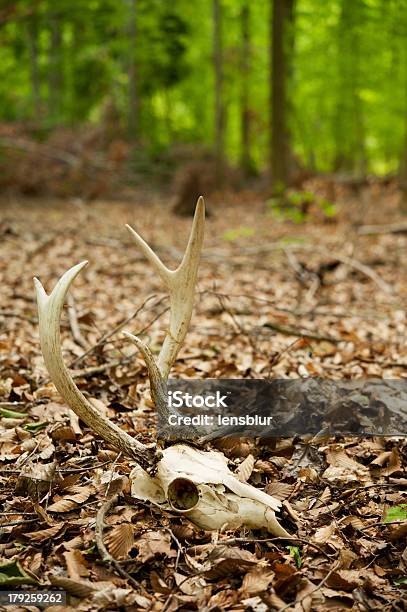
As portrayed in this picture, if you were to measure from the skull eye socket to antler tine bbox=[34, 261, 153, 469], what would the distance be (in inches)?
6.5

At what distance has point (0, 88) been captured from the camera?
1902 cm

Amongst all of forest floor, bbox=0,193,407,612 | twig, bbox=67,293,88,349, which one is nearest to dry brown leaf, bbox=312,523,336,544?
forest floor, bbox=0,193,407,612

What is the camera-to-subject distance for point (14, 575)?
7.54 feet

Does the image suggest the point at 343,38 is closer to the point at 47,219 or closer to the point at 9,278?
the point at 47,219

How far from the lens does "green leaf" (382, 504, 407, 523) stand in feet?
8.85

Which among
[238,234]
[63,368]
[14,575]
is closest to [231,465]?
[63,368]

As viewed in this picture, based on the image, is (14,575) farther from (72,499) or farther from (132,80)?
(132,80)

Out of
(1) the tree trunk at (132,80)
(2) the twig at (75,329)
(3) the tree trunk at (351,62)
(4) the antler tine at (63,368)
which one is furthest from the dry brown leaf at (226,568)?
(1) the tree trunk at (132,80)

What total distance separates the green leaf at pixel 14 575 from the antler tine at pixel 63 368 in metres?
0.62

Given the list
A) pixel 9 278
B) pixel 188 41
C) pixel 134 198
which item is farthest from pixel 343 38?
pixel 9 278

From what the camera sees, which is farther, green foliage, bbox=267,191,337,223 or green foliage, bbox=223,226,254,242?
green foliage, bbox=267,191,337,223

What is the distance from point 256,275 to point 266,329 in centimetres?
271

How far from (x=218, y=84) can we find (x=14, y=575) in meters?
15.1

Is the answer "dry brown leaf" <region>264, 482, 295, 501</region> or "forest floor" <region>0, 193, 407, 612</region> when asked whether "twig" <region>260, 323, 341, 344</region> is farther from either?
"dry brown leaf" <region>264, 482, 295, 501</region>
